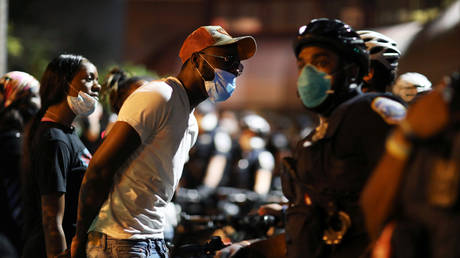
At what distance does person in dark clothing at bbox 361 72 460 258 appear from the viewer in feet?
8.24

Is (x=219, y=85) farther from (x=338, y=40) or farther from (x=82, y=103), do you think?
(x=82, y=103)

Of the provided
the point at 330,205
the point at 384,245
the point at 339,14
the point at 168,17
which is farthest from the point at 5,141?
the point at 168,17

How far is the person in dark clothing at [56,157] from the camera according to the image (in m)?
4.44

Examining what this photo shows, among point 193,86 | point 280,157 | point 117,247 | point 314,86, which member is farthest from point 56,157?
point 314,86

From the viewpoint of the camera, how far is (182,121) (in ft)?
13.2

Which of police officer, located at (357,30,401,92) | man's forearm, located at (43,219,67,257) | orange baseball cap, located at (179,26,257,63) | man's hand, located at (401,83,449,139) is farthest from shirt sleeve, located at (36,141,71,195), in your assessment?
man's hand, located at (401,83,449,139)

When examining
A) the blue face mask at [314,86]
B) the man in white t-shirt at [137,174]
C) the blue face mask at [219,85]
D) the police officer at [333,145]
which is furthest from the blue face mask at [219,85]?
the blue face mask at [314,86]

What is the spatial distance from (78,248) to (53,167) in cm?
75

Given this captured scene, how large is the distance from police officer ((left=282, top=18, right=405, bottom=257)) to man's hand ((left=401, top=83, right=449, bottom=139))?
0.60 metres

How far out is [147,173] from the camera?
12.9 ft

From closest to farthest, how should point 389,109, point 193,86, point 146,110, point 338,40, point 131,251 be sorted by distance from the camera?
point 389,109 → point 338,40 → point 146,110 → point 131,251 → point 193,86

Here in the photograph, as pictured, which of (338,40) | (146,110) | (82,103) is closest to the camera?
(338,40)

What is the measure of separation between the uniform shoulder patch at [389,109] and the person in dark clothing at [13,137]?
296 centimetres

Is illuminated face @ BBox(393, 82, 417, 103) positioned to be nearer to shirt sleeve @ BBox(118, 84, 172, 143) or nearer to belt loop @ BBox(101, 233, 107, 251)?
shirt sleeve @ BBox(118, 84, 172, 143)
